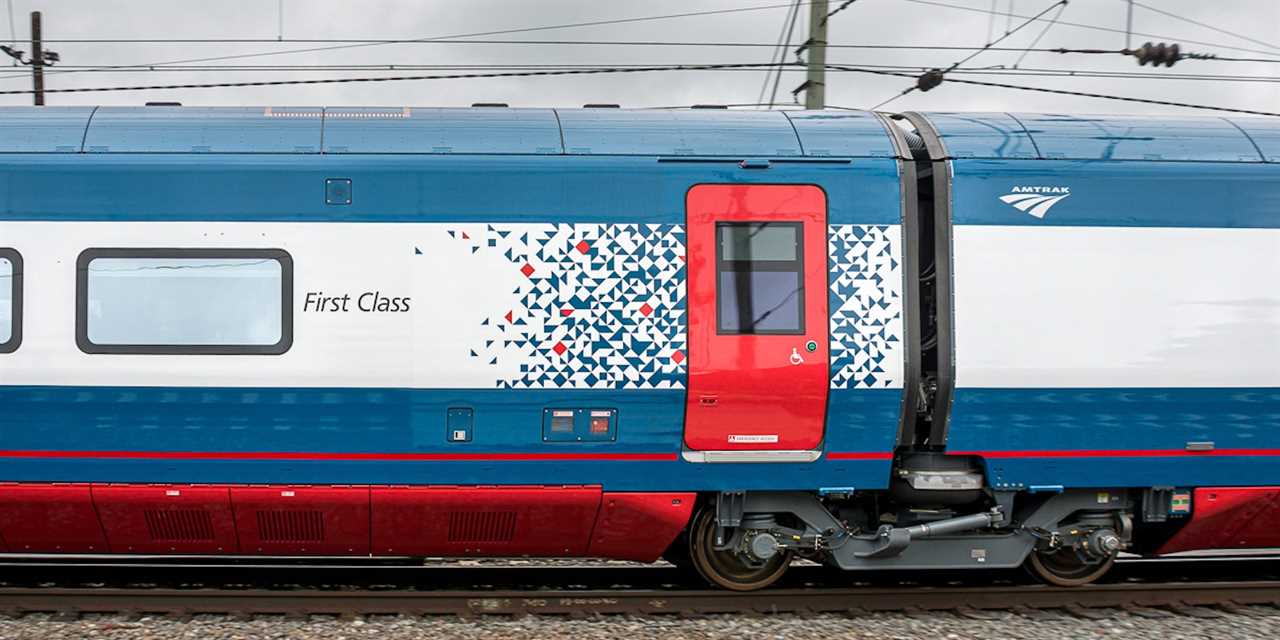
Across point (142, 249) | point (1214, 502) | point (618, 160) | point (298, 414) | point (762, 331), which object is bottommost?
point (1214, 502)

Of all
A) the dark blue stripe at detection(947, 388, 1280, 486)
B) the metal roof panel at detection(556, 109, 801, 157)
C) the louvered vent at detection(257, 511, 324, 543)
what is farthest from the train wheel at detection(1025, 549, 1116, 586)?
the louvered vent at detection(257, 511, 324, 543)

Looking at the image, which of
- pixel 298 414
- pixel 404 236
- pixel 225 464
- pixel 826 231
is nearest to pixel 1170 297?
pixel 826 231

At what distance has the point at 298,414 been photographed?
255 inches

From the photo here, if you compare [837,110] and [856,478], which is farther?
[837,110]

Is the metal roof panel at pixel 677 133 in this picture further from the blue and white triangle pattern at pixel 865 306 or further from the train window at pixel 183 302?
the train window at pixel 183 302

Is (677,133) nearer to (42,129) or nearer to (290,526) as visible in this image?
(290,526)

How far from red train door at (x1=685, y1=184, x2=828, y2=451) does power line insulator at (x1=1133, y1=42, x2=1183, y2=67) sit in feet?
21.7

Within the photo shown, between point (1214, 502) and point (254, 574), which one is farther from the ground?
point (1214, 502)

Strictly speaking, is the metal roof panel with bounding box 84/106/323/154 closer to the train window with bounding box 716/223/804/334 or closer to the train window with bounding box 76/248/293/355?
the train window with bounding box 76/248/293/355

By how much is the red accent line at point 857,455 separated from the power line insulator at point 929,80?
6.28 m

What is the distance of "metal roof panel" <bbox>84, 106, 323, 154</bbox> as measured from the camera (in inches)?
263

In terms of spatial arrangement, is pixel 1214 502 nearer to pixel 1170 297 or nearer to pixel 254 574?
pixel 1170 297

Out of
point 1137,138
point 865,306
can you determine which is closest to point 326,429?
point 865,306

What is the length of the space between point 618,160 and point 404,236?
57.3 inches
